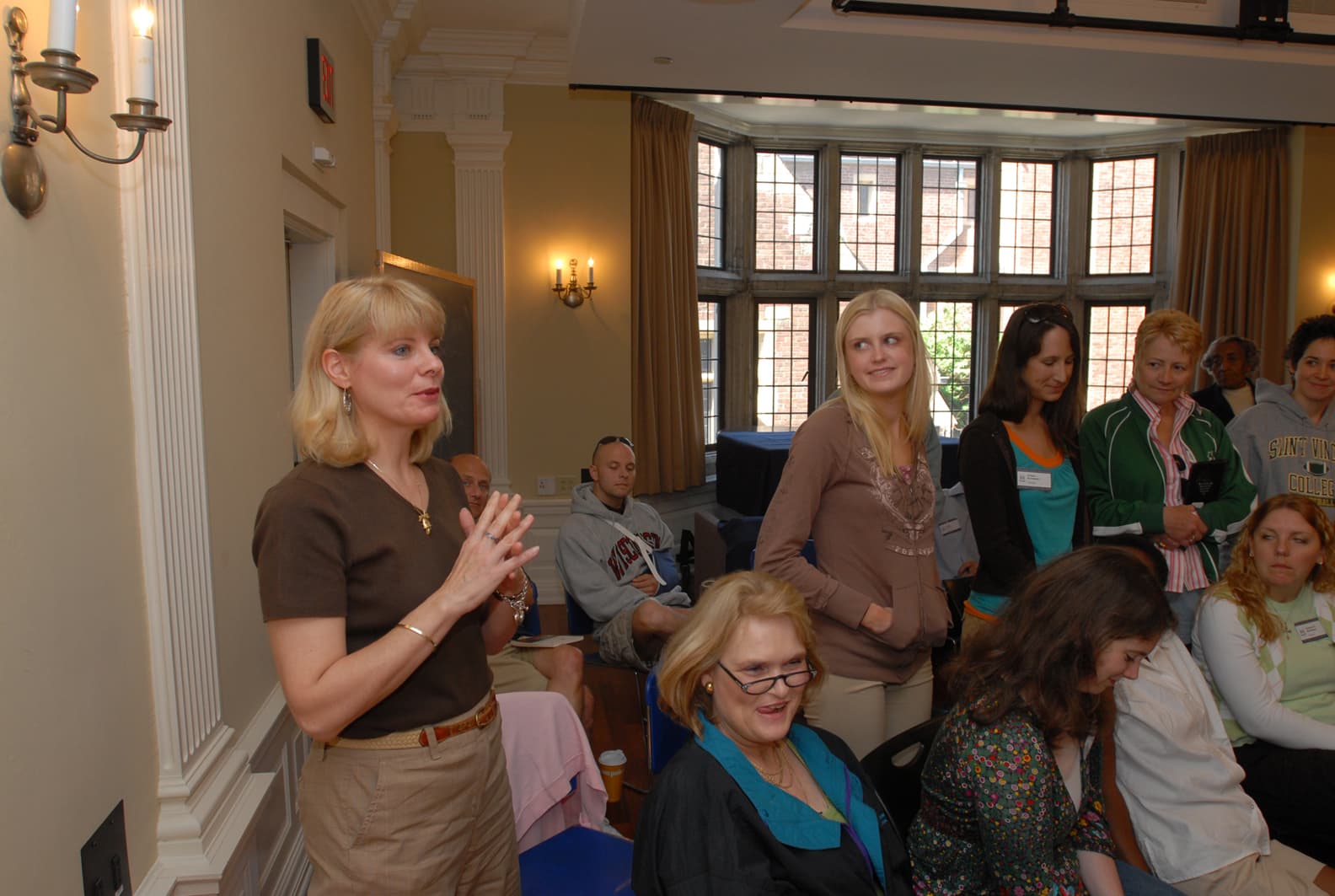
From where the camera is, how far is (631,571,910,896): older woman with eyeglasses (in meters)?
1.37

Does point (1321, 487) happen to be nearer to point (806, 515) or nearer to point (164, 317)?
point (806, 515)

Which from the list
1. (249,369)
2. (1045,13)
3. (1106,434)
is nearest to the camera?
(249,369)

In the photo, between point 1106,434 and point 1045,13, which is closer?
point 1106,434

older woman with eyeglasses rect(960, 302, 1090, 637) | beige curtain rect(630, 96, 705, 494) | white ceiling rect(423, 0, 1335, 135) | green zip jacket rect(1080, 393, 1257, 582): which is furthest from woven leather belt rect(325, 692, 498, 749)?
beige curtain rect(630, 96, 705, 494)

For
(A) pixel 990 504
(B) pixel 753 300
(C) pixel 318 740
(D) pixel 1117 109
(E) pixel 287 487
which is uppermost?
(D) pixel 1117 109

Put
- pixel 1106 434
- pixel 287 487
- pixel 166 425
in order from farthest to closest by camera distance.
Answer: pixel 1106 434 → pixel 166 425 → pixel 287 487

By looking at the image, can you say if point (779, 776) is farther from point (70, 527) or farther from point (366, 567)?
point (70, 527)

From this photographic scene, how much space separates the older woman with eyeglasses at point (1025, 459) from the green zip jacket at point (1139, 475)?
5.2 inches

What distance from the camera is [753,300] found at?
7.85 meters

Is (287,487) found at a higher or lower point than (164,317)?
lower

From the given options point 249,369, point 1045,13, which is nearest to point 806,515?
point 249,369

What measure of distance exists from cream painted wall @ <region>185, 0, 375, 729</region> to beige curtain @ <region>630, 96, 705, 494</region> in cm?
355

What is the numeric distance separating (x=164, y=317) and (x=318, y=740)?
2.73 ft

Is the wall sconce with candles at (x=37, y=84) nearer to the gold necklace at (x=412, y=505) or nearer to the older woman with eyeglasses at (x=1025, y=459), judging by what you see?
the gold necklace at (x=412, y=505)
